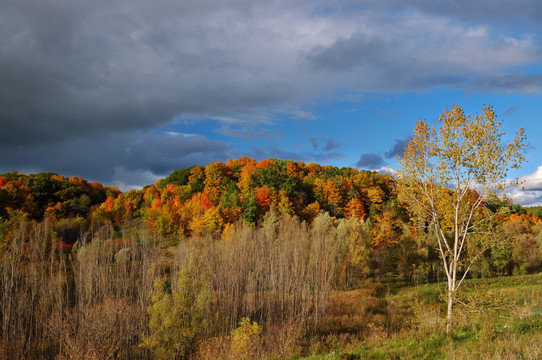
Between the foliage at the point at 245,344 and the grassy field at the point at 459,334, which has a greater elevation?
the grassy field at the point at 459,334

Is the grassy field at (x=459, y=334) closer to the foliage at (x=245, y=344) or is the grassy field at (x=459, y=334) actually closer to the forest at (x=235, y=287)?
the forest at (x=235, y=287)

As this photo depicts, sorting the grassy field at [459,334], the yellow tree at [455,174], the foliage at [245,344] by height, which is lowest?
the foliage at [245,344]

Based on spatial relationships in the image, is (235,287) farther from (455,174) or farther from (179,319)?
(455,174)

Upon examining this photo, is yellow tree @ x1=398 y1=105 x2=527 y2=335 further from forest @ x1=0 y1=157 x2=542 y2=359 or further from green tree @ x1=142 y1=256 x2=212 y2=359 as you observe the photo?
green tree @ x1=142 y1=256 x2=212 y2=359

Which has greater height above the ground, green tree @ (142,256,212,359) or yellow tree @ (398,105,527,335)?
Answer: yellow tree @ (398,105,527,335)

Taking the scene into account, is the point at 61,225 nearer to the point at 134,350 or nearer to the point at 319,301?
the point at 134,350

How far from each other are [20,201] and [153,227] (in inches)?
1221

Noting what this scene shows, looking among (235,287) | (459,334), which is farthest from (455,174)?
(235,287)

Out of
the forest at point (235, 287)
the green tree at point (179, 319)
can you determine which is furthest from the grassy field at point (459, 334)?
the green tree at point (179, 319)

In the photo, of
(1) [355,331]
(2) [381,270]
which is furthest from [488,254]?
(1) [355,331]

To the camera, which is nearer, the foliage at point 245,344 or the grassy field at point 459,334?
the grassy field at point 459,334

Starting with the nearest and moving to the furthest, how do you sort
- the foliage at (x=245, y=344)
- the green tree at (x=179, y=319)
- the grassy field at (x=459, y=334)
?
the grassy field at (x=459, y=334) < the foliage at (x=245, y=344) < the green tree at (x=179, y=319)

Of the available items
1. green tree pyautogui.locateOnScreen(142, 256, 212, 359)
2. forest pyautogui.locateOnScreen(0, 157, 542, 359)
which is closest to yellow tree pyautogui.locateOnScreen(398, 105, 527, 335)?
forest pyautogui.locateOnScreen(0, 157, 542, 359)

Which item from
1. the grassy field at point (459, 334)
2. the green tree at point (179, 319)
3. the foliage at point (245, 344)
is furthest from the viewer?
the green tree at point (179, 319)
